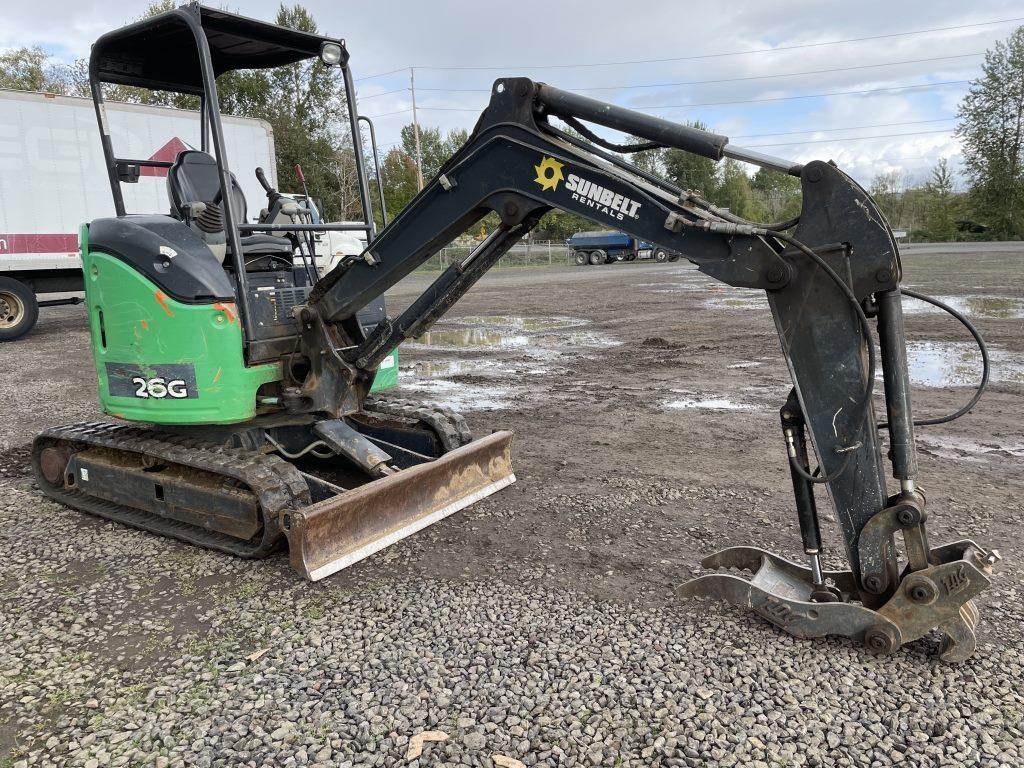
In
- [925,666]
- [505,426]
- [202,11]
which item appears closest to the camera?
[925,666]

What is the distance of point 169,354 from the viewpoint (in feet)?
15.0

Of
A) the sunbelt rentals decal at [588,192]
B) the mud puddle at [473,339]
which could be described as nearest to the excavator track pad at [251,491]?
the sunbelt rentals decal at [588,192]

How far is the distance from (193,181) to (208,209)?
319mm

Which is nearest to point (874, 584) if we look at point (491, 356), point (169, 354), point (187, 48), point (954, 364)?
point (169, 354)

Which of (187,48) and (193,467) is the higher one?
(187,48)

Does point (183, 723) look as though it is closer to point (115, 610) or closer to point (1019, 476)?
point (115, 610)

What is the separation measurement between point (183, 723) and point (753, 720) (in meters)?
2.16

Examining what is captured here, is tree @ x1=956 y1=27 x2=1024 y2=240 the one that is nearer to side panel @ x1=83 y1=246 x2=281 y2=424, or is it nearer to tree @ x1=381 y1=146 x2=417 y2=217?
tree @ x1=381 y1=146 x2=417 y2=217

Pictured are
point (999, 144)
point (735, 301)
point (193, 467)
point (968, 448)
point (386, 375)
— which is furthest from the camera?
point (999, 144)

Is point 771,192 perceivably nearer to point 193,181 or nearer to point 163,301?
point 193,181

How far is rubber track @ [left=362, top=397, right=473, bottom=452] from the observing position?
5.45 metres

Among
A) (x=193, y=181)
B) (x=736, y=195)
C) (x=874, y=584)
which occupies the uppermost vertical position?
Result: (x=736, y=195)

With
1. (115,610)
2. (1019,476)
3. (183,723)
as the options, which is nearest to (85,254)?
(115,610)

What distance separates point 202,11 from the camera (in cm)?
444
